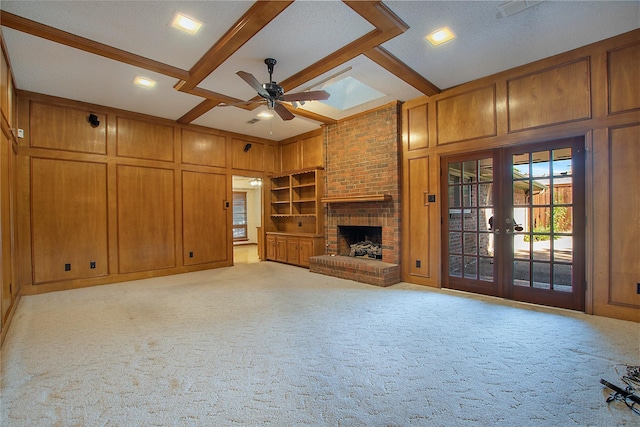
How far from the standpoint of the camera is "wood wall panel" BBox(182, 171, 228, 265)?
19.7 feet

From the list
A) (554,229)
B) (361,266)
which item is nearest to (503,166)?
(554,229)

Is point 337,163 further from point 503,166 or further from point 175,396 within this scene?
point 175,396

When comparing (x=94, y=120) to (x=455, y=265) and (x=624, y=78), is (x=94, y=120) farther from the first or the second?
(x=624, y=78)

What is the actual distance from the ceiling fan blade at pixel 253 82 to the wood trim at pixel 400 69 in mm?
1233

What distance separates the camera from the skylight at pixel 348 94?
17.1ft

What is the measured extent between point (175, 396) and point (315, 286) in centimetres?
296

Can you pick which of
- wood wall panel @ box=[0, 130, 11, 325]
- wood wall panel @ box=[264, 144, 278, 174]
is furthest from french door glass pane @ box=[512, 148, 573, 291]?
wood wall panel @ box=[0, 130, 11, 325]

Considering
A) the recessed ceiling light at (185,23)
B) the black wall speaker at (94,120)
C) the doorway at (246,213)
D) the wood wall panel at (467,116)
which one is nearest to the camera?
the recessed ceiling light at (185,23)

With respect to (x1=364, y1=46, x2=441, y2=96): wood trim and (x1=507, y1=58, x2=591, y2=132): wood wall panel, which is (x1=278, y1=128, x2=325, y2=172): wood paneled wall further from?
(x1=507, y1=58, x2=591, y2=132): wood wall panel

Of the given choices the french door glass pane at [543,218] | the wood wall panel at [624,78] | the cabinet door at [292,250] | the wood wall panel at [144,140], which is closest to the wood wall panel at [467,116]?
the french door glass pane at [543,218]

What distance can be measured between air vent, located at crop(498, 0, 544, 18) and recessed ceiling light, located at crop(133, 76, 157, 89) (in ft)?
13.9

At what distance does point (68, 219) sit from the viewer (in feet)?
15.4

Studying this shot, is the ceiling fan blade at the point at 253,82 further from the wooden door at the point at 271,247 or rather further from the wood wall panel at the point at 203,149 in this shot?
the wooden door at the point at 271,247

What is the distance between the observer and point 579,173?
340 cm
